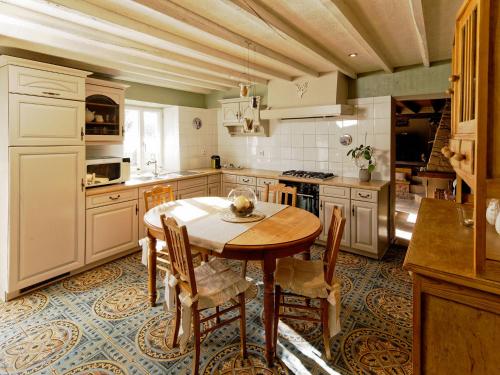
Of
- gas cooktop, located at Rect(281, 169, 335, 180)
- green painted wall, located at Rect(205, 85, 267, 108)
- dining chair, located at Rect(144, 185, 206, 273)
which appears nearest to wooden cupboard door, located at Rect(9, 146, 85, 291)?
dining chair, located at Rect(144, 185, 206, 273)

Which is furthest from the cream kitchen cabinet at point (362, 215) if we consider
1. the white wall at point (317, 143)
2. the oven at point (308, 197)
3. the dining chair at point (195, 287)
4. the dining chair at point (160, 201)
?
the dining chair at point (195, 287)

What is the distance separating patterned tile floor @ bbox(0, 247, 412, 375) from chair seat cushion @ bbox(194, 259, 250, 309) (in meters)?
0.14

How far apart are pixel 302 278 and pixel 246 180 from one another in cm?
271

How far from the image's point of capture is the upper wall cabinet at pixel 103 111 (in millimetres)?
3272

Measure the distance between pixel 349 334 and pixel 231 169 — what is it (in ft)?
11.0

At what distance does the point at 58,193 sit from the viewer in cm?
286

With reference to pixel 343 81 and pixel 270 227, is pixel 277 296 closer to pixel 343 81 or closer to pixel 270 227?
pixel 270 227

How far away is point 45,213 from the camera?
2.79 metres

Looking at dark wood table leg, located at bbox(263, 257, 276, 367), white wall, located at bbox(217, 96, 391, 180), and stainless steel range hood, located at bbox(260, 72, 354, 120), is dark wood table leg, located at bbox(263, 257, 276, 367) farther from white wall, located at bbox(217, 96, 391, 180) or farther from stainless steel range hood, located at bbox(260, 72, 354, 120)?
white wall, located at bbox(217, 96, 391, 180)

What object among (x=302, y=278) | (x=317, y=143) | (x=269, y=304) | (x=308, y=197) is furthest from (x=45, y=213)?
(x=317, y=143)

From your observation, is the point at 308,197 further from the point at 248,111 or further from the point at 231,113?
the point at 231,113

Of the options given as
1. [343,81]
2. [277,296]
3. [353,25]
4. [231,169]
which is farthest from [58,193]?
[343,81]

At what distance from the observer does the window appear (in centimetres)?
448

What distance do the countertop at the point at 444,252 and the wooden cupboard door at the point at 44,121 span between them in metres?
3.05
